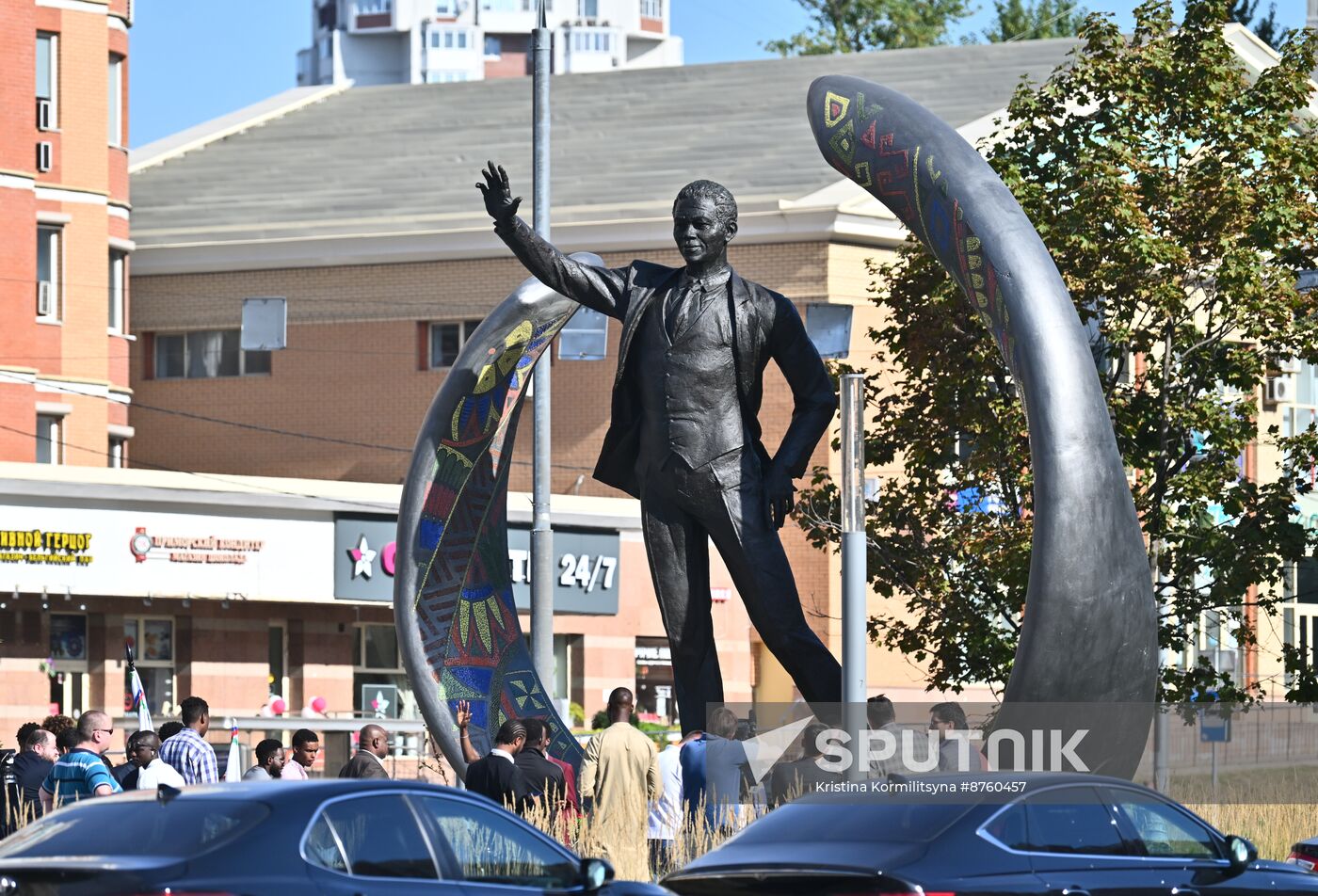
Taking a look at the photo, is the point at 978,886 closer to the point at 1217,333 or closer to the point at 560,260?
the point at 560,260

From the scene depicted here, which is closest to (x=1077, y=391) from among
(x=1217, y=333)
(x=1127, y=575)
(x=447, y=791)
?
(x=1127, y=575)

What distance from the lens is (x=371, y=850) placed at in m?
8.80

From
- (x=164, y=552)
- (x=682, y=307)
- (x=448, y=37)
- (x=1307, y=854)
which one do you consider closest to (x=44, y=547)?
(x=164, y=552)

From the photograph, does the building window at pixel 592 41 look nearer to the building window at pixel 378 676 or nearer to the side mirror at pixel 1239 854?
the building window at pixel 378 676

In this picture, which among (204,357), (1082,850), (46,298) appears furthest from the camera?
(204,357)

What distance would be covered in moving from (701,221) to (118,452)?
1243 inches

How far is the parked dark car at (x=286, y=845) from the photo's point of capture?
26.8ft

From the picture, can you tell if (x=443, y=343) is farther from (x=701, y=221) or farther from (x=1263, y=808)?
(x=701, y=221)

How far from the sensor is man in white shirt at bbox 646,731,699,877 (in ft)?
42.7

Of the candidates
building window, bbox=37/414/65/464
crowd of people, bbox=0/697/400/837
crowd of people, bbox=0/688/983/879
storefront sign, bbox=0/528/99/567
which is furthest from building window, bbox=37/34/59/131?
crowd of people, bbox=0/688/983/879

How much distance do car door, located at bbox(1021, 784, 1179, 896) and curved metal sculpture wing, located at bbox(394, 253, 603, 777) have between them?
5724mm

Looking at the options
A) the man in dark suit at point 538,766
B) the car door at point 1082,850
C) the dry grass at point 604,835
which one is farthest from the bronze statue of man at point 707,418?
the car door at point 1082,850

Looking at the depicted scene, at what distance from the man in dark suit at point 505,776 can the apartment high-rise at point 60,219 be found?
2823 cm

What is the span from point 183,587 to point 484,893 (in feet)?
88.8
